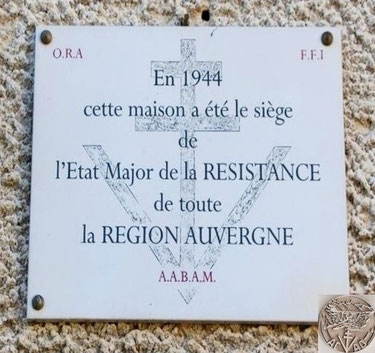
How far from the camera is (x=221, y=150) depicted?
1523mm

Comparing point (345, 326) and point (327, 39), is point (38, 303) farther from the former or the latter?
point (327, 39)

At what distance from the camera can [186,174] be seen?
1.51m

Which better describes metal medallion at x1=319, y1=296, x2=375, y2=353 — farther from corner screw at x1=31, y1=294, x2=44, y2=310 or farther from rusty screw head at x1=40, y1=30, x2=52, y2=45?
rusty screw head at x1=40, y1=30, x2=52, y2=45

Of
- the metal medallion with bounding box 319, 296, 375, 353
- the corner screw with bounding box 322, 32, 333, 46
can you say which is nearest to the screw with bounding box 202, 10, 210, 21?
the corner screw with bounding box 322, 32, 333, 46

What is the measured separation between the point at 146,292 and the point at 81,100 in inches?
14.0

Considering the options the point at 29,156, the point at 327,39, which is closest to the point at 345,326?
the point at 327,39

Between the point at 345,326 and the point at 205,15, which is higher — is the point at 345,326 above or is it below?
below

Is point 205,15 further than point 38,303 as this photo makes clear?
Yes

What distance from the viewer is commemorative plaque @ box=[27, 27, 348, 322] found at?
4.83 feet

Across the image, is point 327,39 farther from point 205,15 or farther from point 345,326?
point 345,326

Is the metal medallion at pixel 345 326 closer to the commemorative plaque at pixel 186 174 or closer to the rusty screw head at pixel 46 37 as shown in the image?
the commemorative plaque at pixel 186 174

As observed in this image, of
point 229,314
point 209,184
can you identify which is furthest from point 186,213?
point 229,314

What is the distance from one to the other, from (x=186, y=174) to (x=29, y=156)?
0.91ft

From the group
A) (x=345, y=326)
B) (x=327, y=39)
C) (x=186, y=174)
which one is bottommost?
(x=345, y=326)
